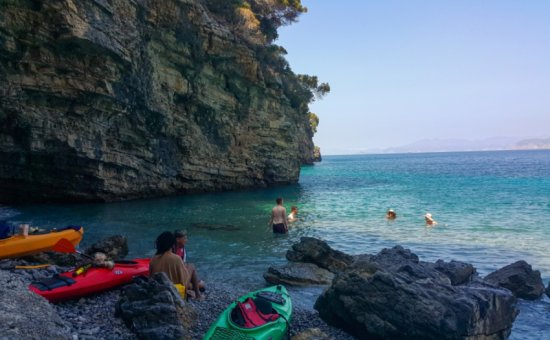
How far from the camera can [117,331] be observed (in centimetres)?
633

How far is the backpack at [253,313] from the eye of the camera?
655 cm

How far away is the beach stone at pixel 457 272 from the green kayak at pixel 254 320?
4943 millimetres

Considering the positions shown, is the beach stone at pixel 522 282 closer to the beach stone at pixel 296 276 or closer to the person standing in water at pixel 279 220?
the beach stone at pixel 296 276

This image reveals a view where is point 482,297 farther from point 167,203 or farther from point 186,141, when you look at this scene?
point 186,141

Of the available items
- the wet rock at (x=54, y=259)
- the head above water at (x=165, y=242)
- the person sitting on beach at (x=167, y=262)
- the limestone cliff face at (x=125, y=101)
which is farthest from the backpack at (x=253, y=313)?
the limestone cliff face at (x=125, y=101)

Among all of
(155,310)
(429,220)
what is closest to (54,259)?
(155,310)

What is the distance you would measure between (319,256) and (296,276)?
5.71 feet

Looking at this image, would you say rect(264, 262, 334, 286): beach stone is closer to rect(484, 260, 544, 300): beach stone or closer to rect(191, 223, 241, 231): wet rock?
rect(484, 260, 544, 300): beach stone

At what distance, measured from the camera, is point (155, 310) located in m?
6.39

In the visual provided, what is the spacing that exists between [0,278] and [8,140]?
60.4 feet

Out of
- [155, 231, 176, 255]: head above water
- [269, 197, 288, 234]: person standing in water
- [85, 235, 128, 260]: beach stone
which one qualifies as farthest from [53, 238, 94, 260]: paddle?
[269, 197, 288, 234]: person standing in water

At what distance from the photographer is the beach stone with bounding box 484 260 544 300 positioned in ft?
33.1

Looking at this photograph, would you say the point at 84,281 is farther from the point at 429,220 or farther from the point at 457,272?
the point at 429,220

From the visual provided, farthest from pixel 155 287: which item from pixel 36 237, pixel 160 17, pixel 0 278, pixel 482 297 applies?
pixel 160 17
